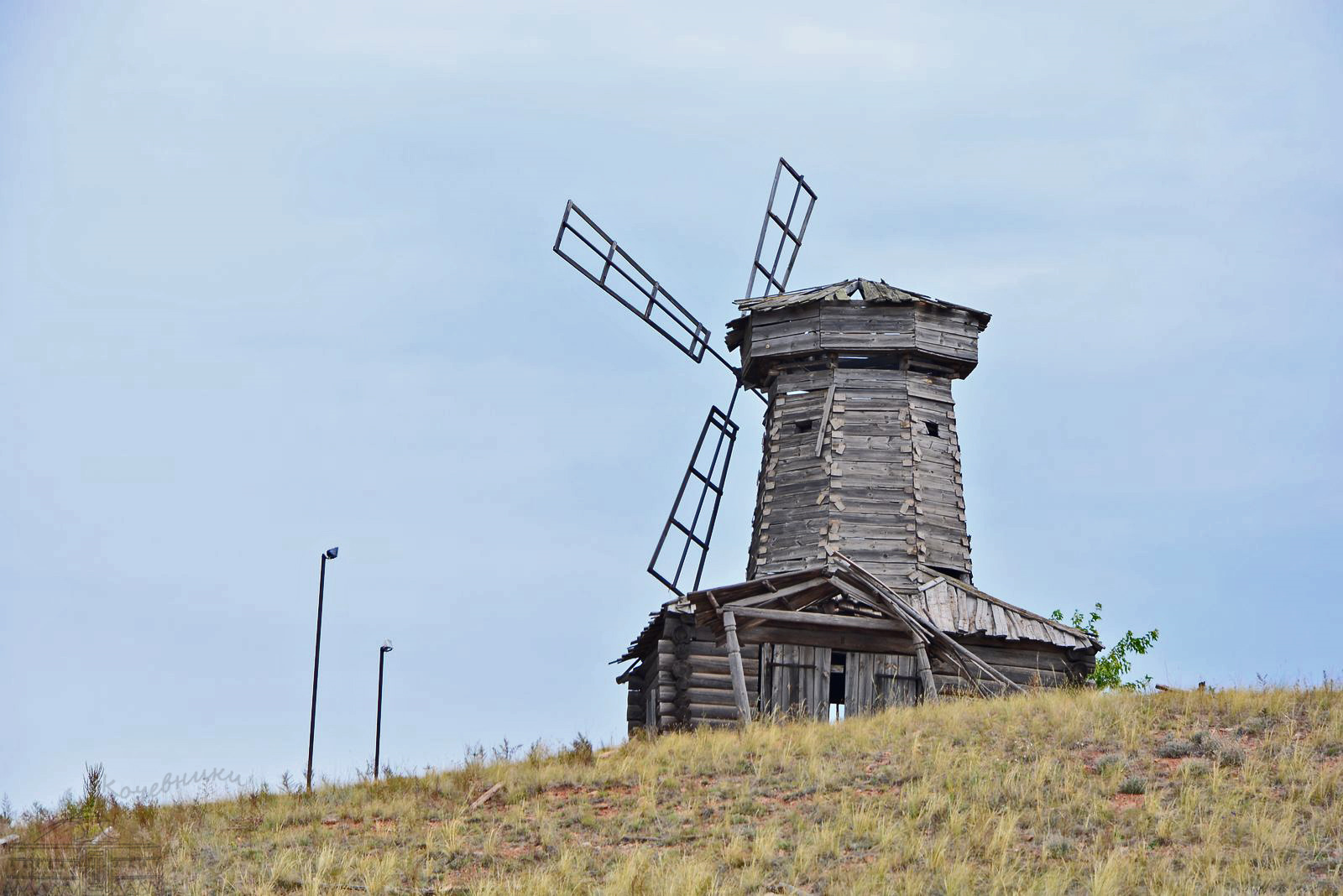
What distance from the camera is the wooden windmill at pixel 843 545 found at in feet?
88.0

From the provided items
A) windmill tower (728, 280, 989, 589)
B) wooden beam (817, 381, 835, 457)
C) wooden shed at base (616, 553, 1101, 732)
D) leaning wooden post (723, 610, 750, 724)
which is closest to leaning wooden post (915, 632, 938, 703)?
wooden shed at base (616, 553, 1101, 732)

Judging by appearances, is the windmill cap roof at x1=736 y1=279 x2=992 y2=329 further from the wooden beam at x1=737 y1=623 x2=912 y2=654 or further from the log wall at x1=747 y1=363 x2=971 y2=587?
the wooden beam at x1=737 y1=623 x2=912 y2=654

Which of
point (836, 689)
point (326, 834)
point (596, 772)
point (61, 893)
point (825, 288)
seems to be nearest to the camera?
point (61, 893)

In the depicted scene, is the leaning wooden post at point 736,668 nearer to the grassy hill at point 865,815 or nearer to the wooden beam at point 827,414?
the grassy hill at point 865,815

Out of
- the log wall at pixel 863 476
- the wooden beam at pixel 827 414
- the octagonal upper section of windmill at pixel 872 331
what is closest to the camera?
the log wall at pixel 863 476

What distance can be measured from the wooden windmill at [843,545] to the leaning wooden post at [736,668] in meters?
0.03

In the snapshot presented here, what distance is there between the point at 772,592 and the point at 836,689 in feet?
9.69

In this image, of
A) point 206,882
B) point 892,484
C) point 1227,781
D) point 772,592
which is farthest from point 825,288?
point 206,882

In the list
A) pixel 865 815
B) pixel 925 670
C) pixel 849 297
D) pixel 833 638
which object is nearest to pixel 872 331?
pixel 849 297

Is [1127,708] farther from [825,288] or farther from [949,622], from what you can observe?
[825,288]

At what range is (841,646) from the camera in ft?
89.2

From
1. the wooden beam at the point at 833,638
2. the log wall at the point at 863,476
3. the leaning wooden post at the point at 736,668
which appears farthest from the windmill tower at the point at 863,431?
the leaning wooden post at the point at 736,668

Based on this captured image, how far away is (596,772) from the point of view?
2009cm

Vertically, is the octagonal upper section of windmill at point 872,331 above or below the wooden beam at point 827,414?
above
